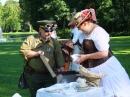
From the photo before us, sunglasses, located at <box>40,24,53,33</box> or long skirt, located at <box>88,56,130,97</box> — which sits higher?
sunglasses, located at <box>40,24,53,33</box>

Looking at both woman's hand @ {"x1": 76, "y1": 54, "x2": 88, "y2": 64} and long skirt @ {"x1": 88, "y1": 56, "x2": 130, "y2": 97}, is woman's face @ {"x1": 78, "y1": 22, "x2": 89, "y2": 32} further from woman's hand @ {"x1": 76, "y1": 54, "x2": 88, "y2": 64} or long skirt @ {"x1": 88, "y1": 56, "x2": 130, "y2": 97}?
long skirt @ {"x1": 88, "y1": 56, "x2": 130, "y2": 97}

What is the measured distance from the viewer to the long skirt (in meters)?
3.96

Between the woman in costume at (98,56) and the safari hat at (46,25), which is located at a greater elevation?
the safari hat at (46,25)

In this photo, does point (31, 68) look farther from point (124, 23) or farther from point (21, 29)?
point (21, 29)

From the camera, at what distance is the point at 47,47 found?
4.61m

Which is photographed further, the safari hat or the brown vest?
the safari hat

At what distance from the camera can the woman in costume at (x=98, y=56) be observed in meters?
3.84

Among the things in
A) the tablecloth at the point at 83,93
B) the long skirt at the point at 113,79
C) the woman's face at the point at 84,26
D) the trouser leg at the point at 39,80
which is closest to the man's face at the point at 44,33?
the trouser leg at the point at 39,80

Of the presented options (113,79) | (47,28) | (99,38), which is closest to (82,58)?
(99,38)

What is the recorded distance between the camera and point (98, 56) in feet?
12.6

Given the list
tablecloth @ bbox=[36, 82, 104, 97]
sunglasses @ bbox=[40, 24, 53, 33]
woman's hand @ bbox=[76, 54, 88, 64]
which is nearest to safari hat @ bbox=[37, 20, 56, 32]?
sunglasses @ bbox=[40, 24, 53, 33]

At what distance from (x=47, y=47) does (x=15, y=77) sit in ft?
17.7

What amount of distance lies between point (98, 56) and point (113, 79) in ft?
1.31

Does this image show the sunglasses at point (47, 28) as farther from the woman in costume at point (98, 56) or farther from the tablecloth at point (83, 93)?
the tablecloth at point (83, 93)
